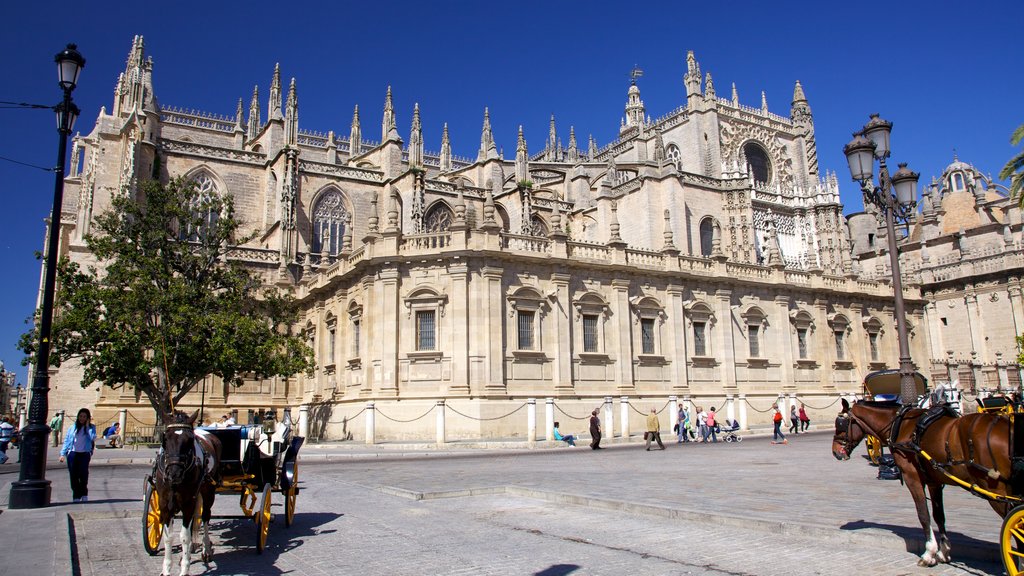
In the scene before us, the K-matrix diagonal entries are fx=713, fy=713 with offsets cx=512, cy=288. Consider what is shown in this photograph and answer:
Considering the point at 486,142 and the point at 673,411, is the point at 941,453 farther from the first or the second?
the point at 486,142

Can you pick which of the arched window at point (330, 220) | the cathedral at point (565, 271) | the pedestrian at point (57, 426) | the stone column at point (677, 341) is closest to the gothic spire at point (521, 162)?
the cathedral at point (565, 271)

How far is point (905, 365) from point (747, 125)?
4920 centimetres

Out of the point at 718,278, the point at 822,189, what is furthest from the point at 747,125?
the point at 718,278

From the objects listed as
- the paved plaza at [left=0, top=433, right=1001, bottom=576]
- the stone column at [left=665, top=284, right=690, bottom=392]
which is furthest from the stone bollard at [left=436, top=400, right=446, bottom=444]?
the stone column at [left=665, top=284, right=690, bottom=392]

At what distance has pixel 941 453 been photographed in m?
5.96

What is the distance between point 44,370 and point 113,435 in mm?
18837

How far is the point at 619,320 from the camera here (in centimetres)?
2766

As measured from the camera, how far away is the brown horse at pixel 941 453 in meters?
5.47

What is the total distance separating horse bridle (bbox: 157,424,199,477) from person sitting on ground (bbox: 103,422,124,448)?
75.5ft

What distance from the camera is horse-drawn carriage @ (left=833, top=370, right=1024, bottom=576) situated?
5.29 metres

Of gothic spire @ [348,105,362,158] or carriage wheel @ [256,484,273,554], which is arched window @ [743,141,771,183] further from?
carriage wheel @ [256,484,273,554]

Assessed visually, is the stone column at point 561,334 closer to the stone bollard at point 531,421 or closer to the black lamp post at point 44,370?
the stone bollard at point 531,421

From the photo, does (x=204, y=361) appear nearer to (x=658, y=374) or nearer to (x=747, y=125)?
(x=658, y=374)

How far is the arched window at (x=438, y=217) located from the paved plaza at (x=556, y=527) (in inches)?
1123
